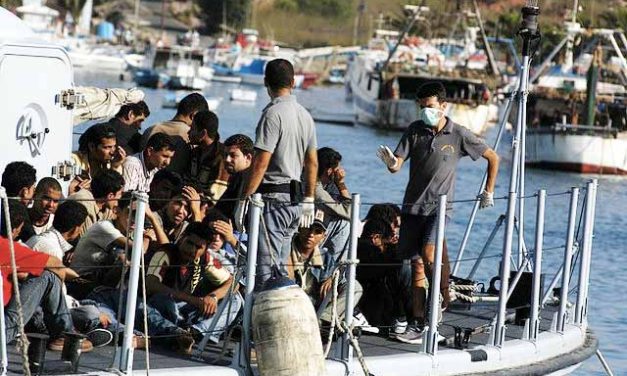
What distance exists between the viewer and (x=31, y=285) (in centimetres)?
880

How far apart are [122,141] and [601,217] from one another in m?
26.2

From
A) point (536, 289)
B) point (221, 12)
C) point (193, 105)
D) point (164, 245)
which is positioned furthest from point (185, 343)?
point (221, 12)

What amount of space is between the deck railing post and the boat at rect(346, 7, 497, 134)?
53195 millimetres

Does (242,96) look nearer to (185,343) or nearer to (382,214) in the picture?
(382,214)

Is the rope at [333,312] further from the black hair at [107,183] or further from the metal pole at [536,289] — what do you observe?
the metal pole at [536,289]

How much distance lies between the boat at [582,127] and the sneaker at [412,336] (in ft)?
116

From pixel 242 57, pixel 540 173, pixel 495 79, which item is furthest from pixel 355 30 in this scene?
pixel 540 173

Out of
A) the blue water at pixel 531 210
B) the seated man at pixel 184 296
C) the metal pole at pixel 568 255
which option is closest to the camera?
the seated man at pixel 184 296

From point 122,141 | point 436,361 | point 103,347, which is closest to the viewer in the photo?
point 103,347

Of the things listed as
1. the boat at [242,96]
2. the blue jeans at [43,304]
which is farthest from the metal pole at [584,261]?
the boat at [242,96]

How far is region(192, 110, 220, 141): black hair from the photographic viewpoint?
1184 cm

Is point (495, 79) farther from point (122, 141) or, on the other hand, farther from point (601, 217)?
point (122, 141)

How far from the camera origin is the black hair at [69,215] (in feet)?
32.0

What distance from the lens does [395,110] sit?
71625 mm
